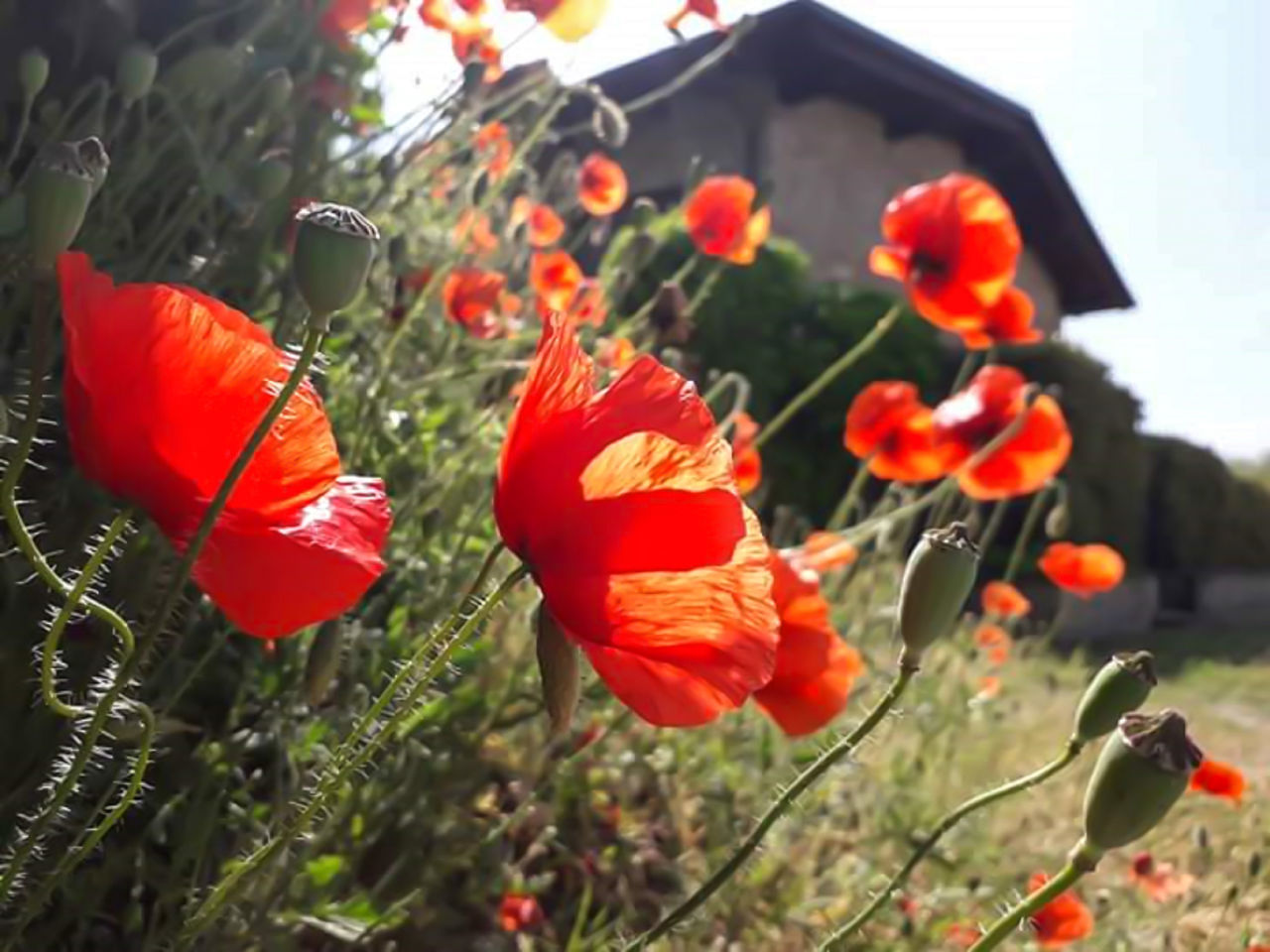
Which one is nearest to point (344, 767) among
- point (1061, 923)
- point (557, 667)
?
point (557, 667)

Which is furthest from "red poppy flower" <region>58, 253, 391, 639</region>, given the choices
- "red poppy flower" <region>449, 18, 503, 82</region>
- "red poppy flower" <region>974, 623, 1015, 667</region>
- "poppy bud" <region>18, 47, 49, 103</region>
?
"red poppy flower" <region>974, 623, 1015, 667</region>

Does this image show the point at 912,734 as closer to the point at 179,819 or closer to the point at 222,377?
the point at 179,819

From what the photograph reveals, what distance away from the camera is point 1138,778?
2.19 feet

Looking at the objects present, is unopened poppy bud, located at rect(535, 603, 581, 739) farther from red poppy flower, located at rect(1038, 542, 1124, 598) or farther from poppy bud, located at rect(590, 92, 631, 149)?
red poppy flower, located at rect(1038, 542, 1124, 598)

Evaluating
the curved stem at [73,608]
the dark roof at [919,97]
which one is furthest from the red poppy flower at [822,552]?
the dark roof at [919,97]

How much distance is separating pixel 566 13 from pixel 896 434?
1.01m

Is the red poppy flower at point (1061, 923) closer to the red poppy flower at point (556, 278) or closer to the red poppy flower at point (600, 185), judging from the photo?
the red poppy flower at point (556, 278)

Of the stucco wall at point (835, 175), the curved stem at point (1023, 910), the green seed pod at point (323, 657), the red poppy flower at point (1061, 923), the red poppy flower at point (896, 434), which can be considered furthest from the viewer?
the stucco wall at point (835, 175)

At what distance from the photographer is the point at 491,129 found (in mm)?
2238

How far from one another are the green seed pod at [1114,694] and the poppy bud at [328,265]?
468 mm

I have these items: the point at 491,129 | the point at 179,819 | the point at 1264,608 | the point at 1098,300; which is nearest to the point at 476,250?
Answer: the point at 491,129

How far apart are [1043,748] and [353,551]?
3.04 metres

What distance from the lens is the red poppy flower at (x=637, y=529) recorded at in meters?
0.66

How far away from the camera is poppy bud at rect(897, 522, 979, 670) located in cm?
77
